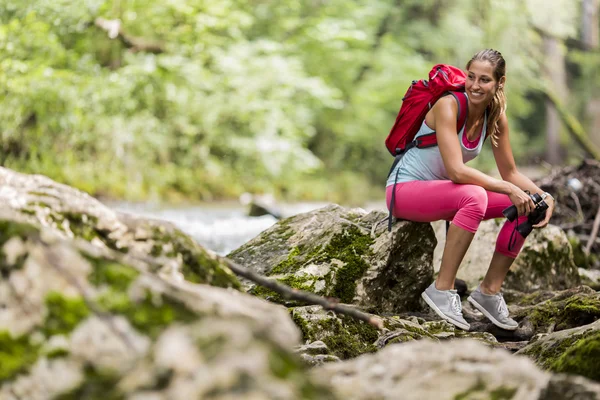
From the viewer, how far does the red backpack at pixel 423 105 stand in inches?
155

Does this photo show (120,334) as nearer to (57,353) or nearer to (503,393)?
(57,353)

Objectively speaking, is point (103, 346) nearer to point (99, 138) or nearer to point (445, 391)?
point (445, 391)

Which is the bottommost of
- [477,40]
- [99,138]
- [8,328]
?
[99,138]

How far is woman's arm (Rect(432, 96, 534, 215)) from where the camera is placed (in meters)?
3.81

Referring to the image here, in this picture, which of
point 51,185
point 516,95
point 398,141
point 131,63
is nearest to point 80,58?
point 131,63

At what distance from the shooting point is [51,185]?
2.44 m

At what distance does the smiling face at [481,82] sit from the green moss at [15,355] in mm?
3008

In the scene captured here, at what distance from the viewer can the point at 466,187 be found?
3.89 meters

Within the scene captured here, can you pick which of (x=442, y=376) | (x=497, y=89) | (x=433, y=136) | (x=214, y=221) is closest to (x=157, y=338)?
(x=442, y=376)

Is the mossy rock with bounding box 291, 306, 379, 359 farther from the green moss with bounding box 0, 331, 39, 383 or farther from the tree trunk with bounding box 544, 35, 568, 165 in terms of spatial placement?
the tree trunk with bounding box 544, 35, 568, 165

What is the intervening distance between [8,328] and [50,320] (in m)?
0.10

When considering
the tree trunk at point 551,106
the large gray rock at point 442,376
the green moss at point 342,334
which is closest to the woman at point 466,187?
the green moss at point 342,334

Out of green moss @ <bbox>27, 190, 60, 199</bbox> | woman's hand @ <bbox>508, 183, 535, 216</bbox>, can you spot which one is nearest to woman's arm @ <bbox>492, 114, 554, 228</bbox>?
woman's hand @ <bbox>508, 183, 535, 216</bbox>

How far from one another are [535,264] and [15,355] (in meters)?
4.69
